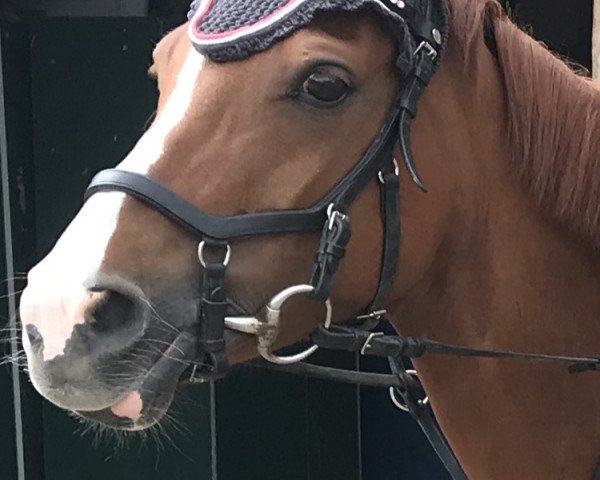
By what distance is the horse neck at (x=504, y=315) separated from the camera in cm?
134

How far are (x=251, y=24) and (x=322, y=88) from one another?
119 mm

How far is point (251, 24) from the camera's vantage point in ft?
3.82

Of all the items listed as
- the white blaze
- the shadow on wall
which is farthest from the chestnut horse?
the shadow on wall

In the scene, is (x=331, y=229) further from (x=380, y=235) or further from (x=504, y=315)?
(x=504, y=315)

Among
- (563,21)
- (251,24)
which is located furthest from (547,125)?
(563,21)

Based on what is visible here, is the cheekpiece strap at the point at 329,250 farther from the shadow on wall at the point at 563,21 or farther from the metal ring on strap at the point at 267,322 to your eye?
the shadow on wall at the point at 563,21

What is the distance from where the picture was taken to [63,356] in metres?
1.09

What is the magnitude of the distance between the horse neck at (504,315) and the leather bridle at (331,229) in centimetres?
6

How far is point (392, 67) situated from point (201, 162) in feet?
0.97

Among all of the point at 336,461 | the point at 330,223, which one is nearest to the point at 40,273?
the point at 330,223

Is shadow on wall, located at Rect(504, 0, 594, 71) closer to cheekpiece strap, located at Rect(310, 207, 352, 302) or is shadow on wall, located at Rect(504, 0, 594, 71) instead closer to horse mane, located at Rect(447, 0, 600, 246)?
horse mane, located at Rect(447, 0, 600, 246)

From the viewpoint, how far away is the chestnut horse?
1.11 m

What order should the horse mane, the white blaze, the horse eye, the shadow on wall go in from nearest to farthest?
the white blaze, the horse eye, the horse mane, the shadow on wall

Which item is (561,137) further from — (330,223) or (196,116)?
(196,116)
